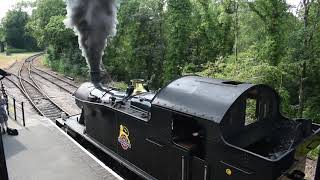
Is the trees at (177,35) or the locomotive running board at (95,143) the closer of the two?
the locomotive running board at (95,143)

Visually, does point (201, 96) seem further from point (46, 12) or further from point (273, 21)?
point (46, 12)

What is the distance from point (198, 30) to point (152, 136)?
18.2 metres

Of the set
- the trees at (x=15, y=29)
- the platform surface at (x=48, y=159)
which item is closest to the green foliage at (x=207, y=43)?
the platform surface at (x=48, y=159)

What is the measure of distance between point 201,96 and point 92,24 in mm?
6032

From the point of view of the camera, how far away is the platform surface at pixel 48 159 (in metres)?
6.82

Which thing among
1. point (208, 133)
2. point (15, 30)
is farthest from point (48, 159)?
point (15, 30)

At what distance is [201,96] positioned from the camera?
5324 mm

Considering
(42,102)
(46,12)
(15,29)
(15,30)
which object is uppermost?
(46,12)

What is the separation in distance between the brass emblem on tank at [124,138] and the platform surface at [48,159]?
63 centimetres

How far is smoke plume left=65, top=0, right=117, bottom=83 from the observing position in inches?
399

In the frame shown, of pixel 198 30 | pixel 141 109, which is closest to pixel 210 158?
pixel 141 109

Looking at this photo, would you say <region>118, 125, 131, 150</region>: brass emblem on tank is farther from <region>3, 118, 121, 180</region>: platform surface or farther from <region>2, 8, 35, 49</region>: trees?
<region>2, 8, 35, 49</region>: trees

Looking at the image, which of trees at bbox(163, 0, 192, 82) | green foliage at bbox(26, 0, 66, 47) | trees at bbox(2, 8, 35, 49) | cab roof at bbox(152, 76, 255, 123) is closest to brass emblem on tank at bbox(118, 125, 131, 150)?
cab roof at bbox(152, 76, 255, 123)

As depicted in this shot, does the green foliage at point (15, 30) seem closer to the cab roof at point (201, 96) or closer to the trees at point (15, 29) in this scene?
the trees at point (15, 29)
